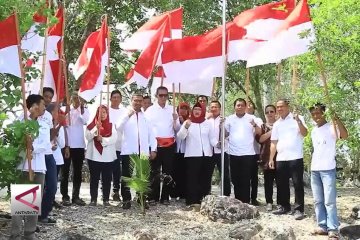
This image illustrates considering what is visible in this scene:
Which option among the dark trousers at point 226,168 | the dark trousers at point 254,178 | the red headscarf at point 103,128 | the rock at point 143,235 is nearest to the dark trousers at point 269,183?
the dark trousers at point 254,178

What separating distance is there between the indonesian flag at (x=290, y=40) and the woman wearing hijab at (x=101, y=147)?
2438 mm

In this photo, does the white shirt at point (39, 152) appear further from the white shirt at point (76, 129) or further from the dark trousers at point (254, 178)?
the dark trousers at point (254, 178)

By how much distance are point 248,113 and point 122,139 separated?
7.25ft

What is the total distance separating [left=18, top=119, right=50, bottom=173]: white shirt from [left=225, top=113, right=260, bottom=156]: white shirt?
3.46 meters

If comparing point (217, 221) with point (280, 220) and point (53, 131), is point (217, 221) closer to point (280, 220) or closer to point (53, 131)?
point (280, 220)

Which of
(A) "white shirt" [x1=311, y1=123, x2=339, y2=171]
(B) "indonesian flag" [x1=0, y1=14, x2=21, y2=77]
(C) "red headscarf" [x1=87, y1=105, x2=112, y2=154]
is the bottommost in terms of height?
(A) "white shirt" [x1=311, y1=123, x2=339, y2=171]

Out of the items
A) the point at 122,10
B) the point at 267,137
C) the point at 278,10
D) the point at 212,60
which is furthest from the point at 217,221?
the point at 122,10

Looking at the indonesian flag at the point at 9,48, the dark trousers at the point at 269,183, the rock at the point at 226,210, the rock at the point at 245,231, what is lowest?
the rock at the point at 245,231

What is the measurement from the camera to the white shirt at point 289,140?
7980mm

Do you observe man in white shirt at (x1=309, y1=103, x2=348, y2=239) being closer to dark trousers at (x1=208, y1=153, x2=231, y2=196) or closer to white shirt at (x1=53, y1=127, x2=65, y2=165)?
dark trousers at (x1=208, y1=153, x2=231, y2=196)

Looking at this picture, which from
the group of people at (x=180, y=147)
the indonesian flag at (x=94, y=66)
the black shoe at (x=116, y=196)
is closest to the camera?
the indonesian flag at (x=94, y=66)

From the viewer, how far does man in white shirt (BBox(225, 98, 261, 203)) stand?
8.70 m

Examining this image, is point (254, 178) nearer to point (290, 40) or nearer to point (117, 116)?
point (117, 116)

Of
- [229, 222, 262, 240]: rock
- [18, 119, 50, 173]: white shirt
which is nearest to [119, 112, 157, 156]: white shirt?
[229, 222, 262, 240]: rock
